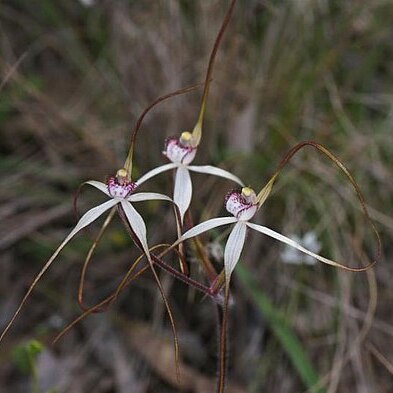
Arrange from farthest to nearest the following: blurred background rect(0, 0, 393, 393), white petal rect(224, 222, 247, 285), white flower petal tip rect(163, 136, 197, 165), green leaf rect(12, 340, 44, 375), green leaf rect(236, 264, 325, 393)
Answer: blurred background rect(0, 0, 393, 393), green leaf rect(236, 264, 325, 393), green leaf rect(12, 340, 44, 375), white flower petal tip rect(163, 136, 197, 165), white petal rect(224, 222, 247, 285)

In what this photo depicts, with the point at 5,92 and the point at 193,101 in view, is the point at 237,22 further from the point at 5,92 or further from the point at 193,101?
the point at 5,92

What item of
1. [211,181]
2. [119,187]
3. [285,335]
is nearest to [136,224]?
[119,187]

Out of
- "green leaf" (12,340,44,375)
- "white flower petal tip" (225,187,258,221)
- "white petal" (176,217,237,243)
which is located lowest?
"green leaf" (12,340,44,375)

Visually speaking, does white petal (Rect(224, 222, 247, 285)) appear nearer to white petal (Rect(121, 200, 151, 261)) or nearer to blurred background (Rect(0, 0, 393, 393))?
white petal (Rect(121, 200, 151, 261))

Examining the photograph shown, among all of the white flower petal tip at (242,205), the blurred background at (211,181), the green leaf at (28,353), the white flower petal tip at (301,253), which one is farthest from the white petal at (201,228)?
the white flower petal tip at (301,253)

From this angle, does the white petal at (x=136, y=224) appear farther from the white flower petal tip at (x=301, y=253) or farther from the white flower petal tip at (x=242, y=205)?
the white flower petal tip at (x=301, y=253)

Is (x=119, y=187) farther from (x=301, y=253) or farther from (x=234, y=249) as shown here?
(x=301, y=253)

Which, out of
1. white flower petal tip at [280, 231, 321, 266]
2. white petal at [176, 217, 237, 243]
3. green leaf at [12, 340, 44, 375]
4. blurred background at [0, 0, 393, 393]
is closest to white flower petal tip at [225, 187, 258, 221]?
white petal at [176, 217, 237, 243]
